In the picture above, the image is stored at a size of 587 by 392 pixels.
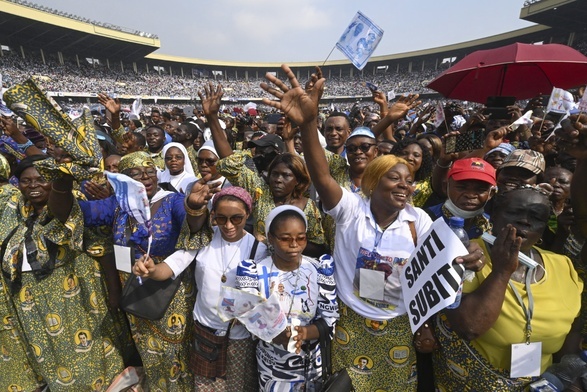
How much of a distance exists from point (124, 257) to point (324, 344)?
4.85ft

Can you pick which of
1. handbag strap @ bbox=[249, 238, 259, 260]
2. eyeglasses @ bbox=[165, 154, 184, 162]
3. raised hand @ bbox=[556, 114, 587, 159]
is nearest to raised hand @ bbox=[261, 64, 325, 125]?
handbag strap @ bbox=[249, 238, 259, 260]

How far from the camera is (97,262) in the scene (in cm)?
260

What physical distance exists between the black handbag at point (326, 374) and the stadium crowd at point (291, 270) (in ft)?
0.04

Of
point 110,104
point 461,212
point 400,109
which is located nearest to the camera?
point 461,212

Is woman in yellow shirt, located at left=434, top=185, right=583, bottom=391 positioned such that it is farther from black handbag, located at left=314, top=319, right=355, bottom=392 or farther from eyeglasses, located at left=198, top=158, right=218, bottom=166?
eyeglasses, located at left=198, top=158, right=218, bottom=166

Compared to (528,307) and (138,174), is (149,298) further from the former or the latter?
(528,307)

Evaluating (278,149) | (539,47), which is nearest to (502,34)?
(539,47)

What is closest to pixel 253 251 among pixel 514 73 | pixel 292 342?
pixel 292 342

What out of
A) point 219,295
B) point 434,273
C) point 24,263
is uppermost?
point 434,273

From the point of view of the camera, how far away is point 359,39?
18.4 ft

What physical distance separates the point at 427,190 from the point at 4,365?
13.0 feet

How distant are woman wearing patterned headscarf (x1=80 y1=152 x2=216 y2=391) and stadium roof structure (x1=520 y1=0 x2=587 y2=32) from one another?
3303 cm

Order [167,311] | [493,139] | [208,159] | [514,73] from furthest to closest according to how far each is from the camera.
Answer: [514,73], [208,159], [493,139], [167,311]

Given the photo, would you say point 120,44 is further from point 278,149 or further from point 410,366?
point 410,366
